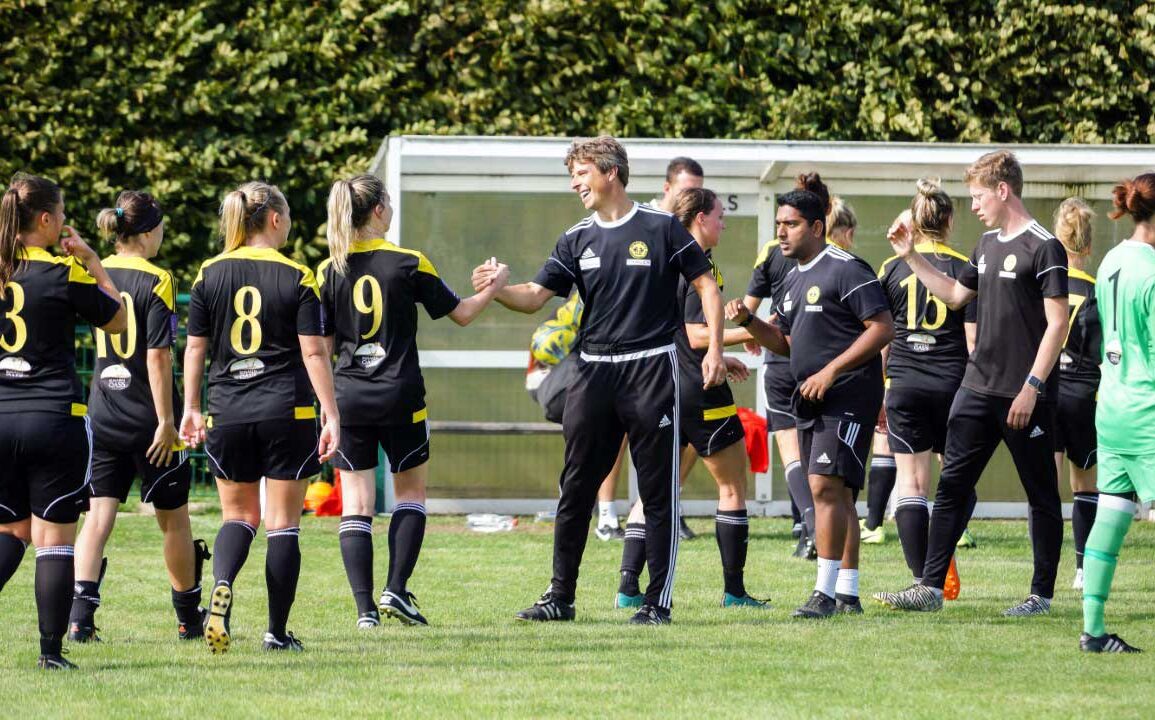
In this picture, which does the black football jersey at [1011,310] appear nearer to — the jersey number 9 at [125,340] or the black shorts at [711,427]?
the black shorts at [711,427]

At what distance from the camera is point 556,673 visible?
229 inches

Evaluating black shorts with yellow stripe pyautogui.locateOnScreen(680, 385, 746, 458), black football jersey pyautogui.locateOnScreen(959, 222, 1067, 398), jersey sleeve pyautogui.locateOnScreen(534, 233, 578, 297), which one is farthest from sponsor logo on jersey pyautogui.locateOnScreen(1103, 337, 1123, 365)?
jersey sleeve pyautogui.locateOnScreen(534, 233, 578, 297)

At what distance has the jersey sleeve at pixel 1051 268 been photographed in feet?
22.7

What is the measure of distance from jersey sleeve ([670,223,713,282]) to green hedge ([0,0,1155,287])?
7248 millimetres

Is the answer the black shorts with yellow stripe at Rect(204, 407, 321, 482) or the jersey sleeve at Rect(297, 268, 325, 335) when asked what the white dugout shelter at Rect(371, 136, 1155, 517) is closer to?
the jersey sleeve at Rect(297, 268, 325, 335)

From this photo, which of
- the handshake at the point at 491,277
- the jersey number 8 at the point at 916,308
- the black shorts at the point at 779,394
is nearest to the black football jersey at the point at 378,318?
the handshake at the point at 491,277

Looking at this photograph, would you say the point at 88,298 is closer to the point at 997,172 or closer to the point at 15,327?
the point at 15,327

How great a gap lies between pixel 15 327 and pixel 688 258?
2857 millimetres

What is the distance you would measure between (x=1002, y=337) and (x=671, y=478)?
165cm

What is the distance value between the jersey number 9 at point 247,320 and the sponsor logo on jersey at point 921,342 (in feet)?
12.0

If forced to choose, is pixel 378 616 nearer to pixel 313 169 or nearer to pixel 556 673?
pixel 556 673

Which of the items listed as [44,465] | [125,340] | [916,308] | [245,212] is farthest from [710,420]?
[44,465]

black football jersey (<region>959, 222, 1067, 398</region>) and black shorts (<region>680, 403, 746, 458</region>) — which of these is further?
black shorts (<region>680, 403, 746, 458</region>)

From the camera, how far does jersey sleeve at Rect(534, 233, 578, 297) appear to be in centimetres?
716
